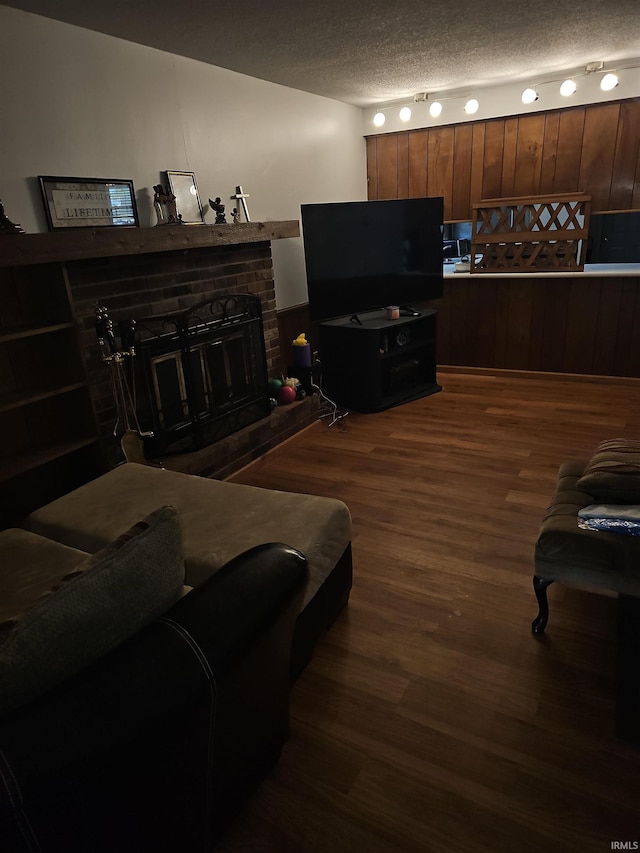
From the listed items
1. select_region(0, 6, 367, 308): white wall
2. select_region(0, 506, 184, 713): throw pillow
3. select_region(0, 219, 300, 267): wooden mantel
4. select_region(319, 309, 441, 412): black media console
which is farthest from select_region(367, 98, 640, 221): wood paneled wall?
select_region(0, 506, 184, 713): throw pillow

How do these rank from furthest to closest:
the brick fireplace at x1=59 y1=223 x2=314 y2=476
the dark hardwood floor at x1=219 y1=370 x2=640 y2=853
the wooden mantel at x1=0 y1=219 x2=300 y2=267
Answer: the brick fireplace at x1=59 y1=223 x2=314 y2=476
the wooden mantel at x1=0 y1=219 x2=300 y2=267
the dark hardwood floor at x1=219 y1=370 x2=640 y2=853

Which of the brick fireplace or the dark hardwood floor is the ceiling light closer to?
the brick fireplace

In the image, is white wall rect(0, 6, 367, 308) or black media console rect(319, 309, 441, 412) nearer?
white wall rect(0, 6, 367, 308)

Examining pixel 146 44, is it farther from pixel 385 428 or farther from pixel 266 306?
pixel 385 428

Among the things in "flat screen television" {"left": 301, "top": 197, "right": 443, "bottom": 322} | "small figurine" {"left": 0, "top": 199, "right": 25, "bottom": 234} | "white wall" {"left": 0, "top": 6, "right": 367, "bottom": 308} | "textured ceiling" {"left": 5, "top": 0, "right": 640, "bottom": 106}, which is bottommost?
"flat screen television" {"left": 301, "top": 197, "right": 443, "bottom": 322}

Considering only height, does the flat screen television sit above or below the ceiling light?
below

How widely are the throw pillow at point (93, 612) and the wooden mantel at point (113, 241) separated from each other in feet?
4.78

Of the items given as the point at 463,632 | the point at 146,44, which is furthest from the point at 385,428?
the point at 146,44

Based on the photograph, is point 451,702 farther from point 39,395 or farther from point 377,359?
point 377,359

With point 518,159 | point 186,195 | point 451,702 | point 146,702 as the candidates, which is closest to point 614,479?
point 451,702

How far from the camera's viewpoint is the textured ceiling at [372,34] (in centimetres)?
249

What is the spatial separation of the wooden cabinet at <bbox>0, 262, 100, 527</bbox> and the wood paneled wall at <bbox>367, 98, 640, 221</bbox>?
361 cm

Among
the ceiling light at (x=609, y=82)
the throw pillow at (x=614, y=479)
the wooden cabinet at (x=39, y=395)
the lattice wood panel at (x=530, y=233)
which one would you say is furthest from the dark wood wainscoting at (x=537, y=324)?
the throw pillow at (x=614, y=479)

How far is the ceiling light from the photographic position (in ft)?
12.8
